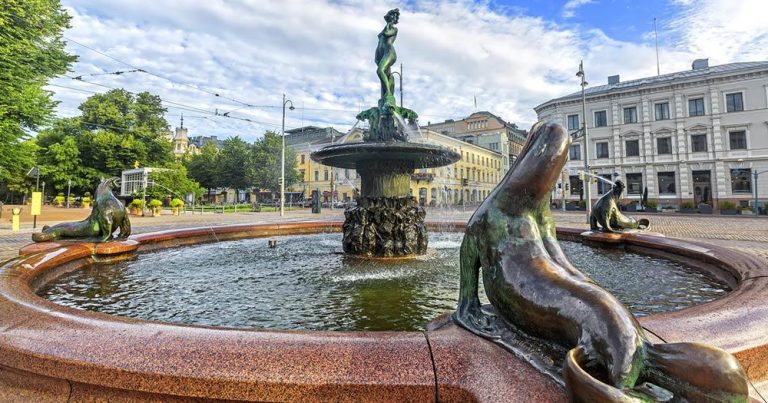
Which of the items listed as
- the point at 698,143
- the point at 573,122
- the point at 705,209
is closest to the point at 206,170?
the point at 573,122

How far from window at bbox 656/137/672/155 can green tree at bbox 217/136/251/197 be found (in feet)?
180

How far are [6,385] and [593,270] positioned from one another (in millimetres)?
6327

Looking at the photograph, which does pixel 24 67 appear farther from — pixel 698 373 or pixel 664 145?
pixel 664 145

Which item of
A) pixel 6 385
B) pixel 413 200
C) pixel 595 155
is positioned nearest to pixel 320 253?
pixel 413 200

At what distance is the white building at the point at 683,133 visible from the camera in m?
37.7

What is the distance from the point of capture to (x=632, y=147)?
144 feet

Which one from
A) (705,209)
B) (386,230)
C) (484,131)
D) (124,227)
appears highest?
(484,131)

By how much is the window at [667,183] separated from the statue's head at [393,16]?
1793 inches

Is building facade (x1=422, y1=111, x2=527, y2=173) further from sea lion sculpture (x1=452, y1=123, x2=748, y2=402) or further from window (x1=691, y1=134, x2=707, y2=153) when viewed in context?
sea lion sculpture (x1=452, y1=123, x2=748, y2=402)

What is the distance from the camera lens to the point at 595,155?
46.5m

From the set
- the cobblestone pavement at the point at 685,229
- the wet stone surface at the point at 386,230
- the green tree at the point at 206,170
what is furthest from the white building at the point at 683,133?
the green tree at the point at 206,170

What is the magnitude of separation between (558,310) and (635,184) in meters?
50.3

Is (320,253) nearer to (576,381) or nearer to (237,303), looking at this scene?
(237,303)

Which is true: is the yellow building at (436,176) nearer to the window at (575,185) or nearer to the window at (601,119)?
the window at (575,185)
